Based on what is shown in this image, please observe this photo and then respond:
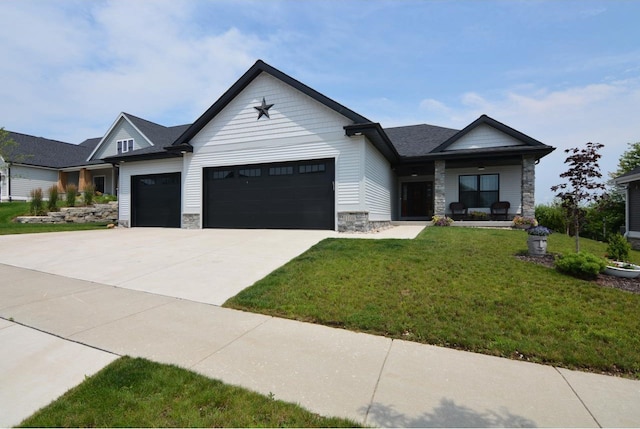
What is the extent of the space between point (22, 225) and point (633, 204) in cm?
2883

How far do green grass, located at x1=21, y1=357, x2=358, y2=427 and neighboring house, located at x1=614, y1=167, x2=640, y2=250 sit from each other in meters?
17.2

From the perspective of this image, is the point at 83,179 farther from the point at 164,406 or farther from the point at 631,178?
the point at 631,178

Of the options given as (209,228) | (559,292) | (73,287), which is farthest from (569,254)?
(209,228)

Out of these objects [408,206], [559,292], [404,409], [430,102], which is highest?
[430,102]

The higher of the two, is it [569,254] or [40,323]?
[569,254]

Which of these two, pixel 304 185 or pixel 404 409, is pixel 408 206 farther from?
pixel 404 409

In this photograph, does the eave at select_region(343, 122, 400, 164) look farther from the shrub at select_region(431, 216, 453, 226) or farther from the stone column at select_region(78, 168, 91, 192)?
the stone column at select_region(78, 168, 91, 192)

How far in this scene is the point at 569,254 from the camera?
242 inches

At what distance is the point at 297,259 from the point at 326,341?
3564 mm

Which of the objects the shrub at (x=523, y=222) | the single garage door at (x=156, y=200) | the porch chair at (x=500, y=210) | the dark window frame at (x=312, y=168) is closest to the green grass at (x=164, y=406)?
the dark window frame at (x=312, y=168)

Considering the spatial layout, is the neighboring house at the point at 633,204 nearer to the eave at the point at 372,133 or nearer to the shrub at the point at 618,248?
the shrub at the point at 618,248

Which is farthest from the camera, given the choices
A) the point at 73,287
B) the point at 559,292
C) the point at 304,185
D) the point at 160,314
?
the point at 304,185

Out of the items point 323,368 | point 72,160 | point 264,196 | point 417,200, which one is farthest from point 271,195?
point 72,160

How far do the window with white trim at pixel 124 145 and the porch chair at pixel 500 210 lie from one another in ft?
82.3
